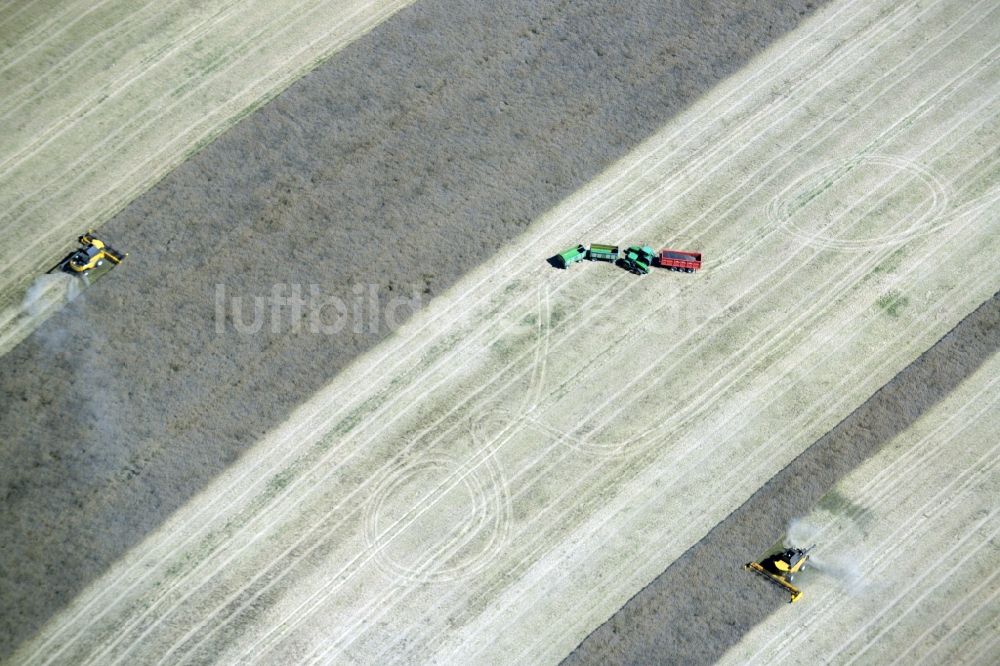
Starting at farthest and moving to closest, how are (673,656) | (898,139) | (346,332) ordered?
(898,139) → (346,332) → (673,656)

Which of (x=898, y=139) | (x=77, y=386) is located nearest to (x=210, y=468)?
(x=77, y=386)

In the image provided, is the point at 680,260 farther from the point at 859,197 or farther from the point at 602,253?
the point at 859,197

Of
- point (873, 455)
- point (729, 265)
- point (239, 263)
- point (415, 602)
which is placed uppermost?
point (239, 263)

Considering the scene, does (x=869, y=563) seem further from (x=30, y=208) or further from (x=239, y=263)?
(x=30, y=208)

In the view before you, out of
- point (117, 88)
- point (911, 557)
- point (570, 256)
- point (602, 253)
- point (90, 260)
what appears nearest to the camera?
point (911, 557)

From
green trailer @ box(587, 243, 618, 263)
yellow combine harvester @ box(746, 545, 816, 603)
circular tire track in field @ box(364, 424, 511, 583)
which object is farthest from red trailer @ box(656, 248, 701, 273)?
yellow combine harvester @ box(746, 545, 816, 603)

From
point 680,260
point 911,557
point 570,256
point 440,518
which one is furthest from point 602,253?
point 911,557

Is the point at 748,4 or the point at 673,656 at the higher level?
the point at 748,4

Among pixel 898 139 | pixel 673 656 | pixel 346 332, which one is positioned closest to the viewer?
pixel 673 656
